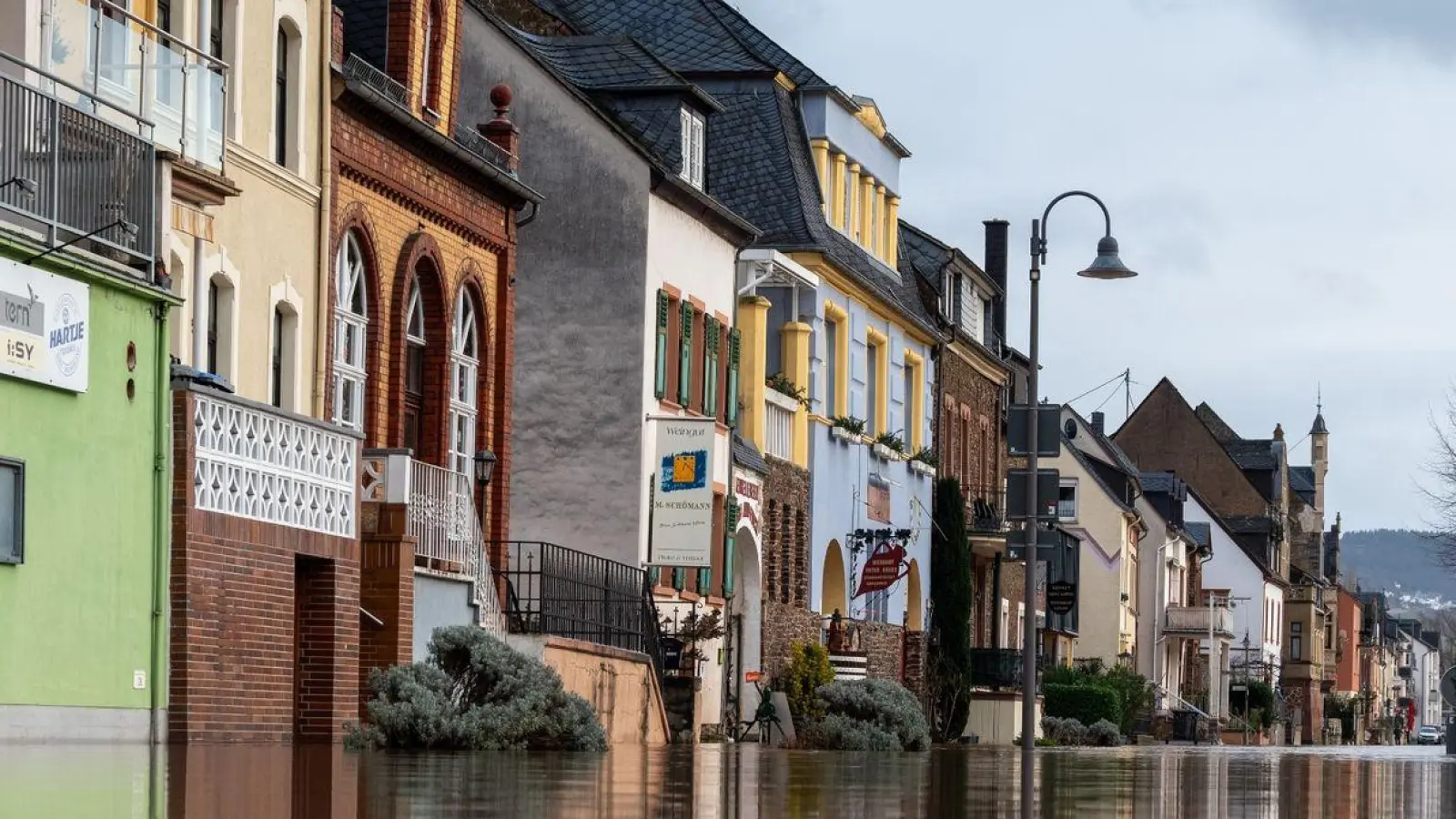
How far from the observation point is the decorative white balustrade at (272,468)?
2342 cm

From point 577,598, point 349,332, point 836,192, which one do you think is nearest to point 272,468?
point 349,332

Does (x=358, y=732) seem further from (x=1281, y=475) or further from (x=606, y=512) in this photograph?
(x=1281, y=475)

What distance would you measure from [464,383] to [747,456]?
1063 centimetres

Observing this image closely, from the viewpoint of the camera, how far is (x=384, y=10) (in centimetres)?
3284

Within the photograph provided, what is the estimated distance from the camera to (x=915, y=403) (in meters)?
57.6

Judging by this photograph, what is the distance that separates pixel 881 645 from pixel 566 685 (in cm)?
2433

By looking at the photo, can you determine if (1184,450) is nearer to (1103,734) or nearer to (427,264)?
(1103,734)

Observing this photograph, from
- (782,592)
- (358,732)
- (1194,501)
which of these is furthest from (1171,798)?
(1194,501)

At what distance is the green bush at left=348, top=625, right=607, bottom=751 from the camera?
25625 millimetres

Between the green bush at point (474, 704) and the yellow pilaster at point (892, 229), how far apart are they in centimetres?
2870

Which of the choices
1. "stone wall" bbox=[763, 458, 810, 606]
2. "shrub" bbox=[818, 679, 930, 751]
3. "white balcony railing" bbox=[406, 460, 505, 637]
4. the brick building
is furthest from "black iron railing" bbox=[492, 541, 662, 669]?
"stone wall" bbox=[763, 458, 810, 606]

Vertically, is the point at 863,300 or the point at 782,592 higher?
the point at 863,300

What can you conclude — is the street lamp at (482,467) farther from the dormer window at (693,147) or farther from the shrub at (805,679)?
the shrub at (805,679)

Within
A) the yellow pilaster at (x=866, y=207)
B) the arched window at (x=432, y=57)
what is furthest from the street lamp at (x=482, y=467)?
the yellow pilaster at (x=866, y=207)
